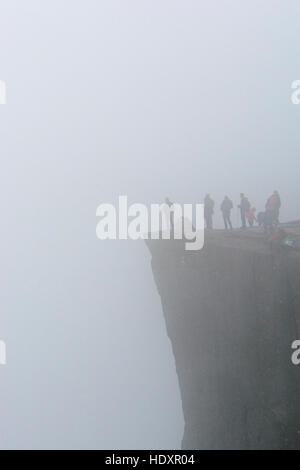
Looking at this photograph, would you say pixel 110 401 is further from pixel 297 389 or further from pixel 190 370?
pixel 297 389

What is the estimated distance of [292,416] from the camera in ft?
52.3

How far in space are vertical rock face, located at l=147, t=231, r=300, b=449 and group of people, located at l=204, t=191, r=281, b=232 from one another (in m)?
Answer: 1.12

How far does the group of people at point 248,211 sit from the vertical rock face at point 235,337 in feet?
3.68

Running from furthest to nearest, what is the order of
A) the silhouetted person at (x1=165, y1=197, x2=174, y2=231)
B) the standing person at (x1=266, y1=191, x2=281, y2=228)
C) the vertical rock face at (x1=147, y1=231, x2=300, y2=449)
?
→ the silhouetted person at (x1=165, y1=197, x2=174, y2=231) → the standing person at (x1=266, y1=191, x2=281, y2=228) → the vertical rock face at (x1=147, y1=231, x2=300, y2=449)

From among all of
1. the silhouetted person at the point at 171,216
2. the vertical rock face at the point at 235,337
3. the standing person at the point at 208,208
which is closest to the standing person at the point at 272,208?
the vertical rock face at the point at 235,337

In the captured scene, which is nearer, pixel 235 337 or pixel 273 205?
pixel 235 337

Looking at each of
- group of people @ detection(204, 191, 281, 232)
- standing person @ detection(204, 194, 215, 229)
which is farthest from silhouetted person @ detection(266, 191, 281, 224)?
standing person @ detection(204, 194, 215, 229)

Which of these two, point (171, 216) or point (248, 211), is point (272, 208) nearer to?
point (248, 211)

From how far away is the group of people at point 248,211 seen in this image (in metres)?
21.1

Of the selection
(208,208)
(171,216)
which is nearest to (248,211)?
(208,208)

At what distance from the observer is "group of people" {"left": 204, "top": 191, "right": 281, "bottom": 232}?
21103 millimetres

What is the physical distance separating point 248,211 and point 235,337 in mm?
9622

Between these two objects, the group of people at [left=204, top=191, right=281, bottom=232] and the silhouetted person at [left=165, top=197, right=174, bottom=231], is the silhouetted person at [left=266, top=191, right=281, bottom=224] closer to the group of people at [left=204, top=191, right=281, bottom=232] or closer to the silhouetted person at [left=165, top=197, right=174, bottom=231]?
the group of people at [left=204, top=191, right=281, bottom=232]

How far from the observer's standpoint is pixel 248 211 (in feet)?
87.9
